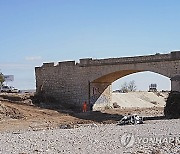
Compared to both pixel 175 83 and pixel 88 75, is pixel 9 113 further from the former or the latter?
pixel 175 83

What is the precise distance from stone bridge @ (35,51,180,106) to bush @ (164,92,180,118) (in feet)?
18.0

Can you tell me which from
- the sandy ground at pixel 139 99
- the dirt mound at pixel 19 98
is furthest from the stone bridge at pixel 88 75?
the sandy ground at pixel 139 99

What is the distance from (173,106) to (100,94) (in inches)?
639

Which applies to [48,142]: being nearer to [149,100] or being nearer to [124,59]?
[124,59]

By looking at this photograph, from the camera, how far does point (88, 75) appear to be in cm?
5106

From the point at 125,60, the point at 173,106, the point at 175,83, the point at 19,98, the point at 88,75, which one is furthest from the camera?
the point at 19,98

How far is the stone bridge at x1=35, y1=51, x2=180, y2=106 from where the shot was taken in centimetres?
4609

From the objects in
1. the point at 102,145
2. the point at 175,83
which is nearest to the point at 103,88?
the point at 175,83

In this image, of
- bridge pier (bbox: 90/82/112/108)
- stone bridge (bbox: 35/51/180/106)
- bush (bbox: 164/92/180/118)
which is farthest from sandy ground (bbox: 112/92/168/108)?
bush (bbox: 164/92/180/118)

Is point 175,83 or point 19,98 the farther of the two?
point 19,98

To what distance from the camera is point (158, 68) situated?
44531 mm

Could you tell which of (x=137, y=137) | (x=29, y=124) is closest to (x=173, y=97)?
(x=29, y=124)

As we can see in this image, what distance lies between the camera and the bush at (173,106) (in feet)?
122

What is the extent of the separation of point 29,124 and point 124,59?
17.0 meters
